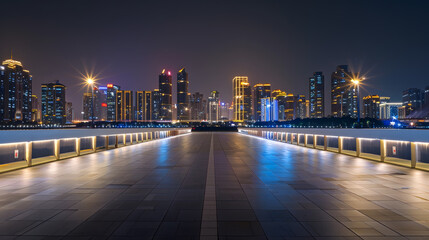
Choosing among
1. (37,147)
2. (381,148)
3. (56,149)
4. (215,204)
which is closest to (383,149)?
(381,148)

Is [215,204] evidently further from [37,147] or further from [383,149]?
[37,147]

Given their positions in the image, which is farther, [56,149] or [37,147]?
[37,147]

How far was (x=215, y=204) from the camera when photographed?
7.68 m

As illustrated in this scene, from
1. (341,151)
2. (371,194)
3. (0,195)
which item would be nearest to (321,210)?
(371,194)

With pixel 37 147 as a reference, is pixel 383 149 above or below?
above

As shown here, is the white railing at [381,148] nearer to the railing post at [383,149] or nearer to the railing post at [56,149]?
the railing post at [383,149]

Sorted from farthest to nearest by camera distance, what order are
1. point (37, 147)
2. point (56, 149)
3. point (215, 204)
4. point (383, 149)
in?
point (37, 147)
point (56, 149)
point (383, 149)
point (215, 204)

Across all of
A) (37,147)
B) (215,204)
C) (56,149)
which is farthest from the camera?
(37,147)

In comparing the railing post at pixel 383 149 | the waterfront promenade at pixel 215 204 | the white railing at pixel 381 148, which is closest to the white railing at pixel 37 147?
the waterfront promenade at pixel 215 204

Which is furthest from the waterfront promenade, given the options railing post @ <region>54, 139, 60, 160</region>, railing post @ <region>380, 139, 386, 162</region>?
railing post @ <region>54, 139, 60, 160</region>

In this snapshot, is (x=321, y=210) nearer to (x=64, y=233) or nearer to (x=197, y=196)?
(x=197, y=196)

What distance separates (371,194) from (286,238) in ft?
16.1

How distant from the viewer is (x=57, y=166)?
14.8m

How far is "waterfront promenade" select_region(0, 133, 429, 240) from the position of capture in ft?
18.9
